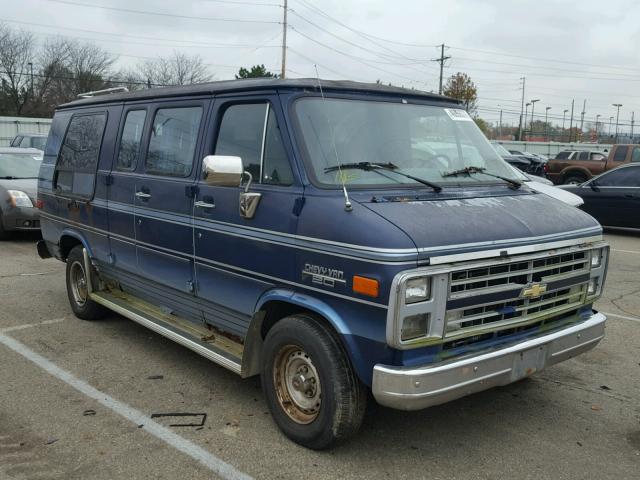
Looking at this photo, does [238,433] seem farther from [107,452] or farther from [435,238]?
[435,238]

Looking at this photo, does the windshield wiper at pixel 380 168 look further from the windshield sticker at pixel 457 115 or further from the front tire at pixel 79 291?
the front tire at pixel 79 291

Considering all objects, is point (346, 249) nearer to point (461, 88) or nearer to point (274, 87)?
point (274, 87)

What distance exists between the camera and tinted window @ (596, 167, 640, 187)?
489 inches

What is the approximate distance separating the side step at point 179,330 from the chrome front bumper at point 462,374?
4.05 ft

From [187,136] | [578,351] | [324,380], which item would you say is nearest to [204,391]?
[324,380]

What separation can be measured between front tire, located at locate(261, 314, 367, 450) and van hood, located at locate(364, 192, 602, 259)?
78cm

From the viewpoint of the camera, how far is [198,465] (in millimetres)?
3498

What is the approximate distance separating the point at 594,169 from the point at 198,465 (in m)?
20.1

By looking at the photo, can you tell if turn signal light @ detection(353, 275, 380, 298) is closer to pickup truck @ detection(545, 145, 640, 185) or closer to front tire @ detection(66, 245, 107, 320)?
front tire @ detection(66, 245, 107, 320)

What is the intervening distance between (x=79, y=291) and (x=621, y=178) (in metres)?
11.0

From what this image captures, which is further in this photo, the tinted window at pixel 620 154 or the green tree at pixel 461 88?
the green tree at pixel 461 88

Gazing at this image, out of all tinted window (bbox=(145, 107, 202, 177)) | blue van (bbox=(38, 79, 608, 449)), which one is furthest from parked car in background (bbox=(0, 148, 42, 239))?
tinted window (bbox=(145, 107, 202, 177))

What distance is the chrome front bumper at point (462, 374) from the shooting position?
10.1ft

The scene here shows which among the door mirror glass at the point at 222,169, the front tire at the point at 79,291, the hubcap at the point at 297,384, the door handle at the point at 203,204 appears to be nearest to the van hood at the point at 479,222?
the door mirror glass at the point at 222,169
